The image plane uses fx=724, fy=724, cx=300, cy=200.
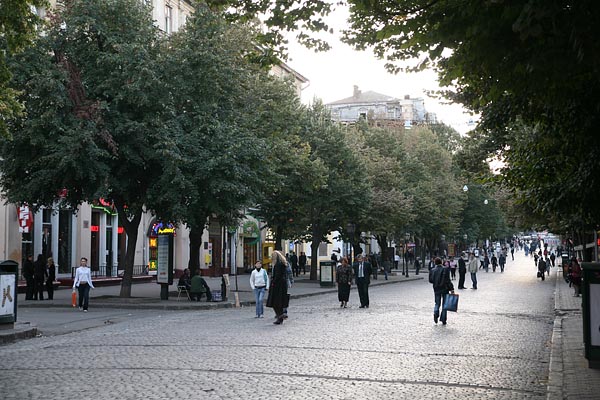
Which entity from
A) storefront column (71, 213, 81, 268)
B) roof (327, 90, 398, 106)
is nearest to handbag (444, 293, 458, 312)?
storefront column (71, 213, 81, 268)

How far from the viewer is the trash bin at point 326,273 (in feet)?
124

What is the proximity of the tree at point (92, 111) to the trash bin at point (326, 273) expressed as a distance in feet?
46.9

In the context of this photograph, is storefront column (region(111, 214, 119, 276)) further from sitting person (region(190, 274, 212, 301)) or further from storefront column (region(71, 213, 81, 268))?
sitting person (region(190, 274, 212, 301))

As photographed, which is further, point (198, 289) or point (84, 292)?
point (198, 289)

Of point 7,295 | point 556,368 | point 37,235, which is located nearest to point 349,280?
point 7,295

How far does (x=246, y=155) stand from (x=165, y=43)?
5.29 metres

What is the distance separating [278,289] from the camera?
1836 centimetres

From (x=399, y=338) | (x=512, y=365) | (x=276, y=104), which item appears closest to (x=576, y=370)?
(x=512, y=365)

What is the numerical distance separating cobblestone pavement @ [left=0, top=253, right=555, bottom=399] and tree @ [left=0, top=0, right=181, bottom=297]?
608cm

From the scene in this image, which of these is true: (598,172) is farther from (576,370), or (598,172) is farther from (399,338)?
(399,338)

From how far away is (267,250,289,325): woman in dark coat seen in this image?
1820 centimetres

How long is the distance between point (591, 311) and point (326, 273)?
2726 cm

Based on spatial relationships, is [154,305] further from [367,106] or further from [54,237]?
[367,106]

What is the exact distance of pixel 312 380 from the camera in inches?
388
